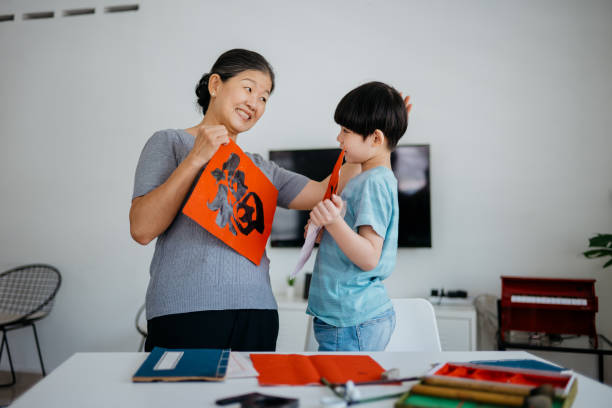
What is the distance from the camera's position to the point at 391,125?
1.25 meters

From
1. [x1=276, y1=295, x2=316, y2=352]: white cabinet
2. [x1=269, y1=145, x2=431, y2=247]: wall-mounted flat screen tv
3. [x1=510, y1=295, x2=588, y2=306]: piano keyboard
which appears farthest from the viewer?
[x1=269, y1=145, x2=431, y2=247]: wall-mounted flat screen tv

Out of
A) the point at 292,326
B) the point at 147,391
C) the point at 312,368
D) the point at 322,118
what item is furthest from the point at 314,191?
the point at 322,118

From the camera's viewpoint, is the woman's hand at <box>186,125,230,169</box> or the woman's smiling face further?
the woman's smiling face

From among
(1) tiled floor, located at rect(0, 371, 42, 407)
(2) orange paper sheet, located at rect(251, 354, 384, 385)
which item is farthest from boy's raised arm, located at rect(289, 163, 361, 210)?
(1) tiled floor, located at rect(0, 371, 42, 407)

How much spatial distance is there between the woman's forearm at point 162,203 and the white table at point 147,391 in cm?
33

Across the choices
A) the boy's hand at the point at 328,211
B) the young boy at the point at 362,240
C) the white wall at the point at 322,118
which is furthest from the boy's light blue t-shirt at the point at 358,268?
the white wall at the point at 322,118

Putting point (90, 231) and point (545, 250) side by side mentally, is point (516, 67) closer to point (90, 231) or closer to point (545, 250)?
point (545, 250)

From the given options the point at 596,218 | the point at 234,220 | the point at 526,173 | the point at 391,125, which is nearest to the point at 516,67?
the point at 526,173

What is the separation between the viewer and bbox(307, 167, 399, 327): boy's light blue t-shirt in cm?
111

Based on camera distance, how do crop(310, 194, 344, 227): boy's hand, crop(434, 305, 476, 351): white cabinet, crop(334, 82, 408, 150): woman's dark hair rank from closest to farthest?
crop(310, 194, 344, 227): boy's hand, crop(334, 82, 408, 150): woman's dark hair, crop(434, 305, 476, 351): white cabinet

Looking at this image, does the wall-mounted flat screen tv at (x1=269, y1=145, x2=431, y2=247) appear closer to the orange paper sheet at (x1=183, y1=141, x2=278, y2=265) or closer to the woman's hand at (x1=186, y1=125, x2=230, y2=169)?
the orange paper sheet at (x1=183, y1=141, x2=278, y2=265)

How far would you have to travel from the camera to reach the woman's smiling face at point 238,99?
1253 millimetres

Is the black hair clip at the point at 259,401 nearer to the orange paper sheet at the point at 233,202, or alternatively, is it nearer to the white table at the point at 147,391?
the white table at the point at 147,391

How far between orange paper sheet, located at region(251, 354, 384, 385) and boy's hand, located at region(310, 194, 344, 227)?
29cm
